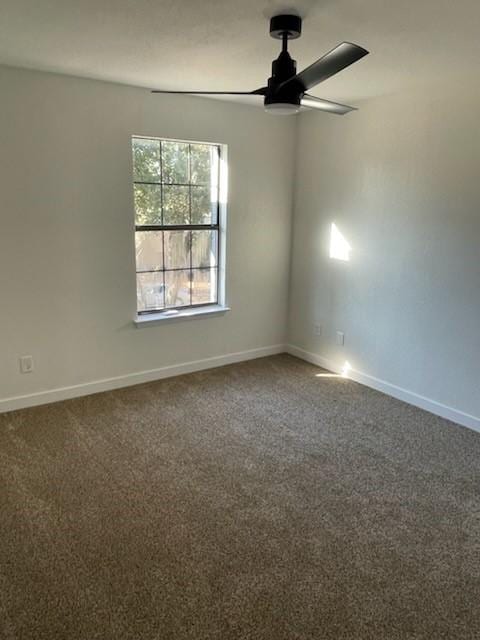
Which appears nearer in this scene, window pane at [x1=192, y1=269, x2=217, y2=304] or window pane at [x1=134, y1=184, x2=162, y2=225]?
window pane at [x1=134, y1=184, x2=162, y2=225]

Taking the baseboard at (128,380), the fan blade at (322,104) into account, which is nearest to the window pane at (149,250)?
the baseboard at (128,380)

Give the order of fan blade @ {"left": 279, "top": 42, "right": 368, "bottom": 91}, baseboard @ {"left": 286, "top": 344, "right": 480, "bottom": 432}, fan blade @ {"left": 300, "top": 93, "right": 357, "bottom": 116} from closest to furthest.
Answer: fan blade @ {"left": 279, "top": 42, "right": 368, "bottom": 91} < fan blade @ {"left": 300, "top": 93, "right": 357, "bottom": 116} < baseboard @ {"left": 286, "top": 344, "right": 480, "bottom": 432}

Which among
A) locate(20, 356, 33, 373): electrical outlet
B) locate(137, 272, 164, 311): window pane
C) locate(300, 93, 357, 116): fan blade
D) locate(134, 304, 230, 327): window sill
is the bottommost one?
locate(20, 356, 33, 373): electrical outlet

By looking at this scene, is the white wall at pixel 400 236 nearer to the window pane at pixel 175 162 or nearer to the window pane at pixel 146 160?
the window pane at pixel 175 162

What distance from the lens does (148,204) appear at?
378 centimetres

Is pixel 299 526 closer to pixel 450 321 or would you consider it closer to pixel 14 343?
pixel 450 321

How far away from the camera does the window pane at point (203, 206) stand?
4043mm

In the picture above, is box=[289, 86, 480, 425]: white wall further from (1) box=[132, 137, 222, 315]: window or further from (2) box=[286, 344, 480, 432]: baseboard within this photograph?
(1) box=[132, 137, 222, 315]: window

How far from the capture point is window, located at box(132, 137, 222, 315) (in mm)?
3766

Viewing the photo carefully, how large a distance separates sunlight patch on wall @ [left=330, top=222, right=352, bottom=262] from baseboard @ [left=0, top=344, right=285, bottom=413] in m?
1.15

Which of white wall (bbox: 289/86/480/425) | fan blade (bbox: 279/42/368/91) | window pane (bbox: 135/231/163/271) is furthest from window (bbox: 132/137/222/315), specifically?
fan blade (bbox: 279/42/368/91)

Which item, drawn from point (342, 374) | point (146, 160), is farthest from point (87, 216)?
point (342, 374)

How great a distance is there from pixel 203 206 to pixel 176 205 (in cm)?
27

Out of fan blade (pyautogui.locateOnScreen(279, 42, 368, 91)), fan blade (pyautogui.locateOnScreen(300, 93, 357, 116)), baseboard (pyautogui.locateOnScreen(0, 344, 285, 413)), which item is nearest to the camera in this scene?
fan blade (pyautogui.locateOnScreen(279, 42, 368, 91))
